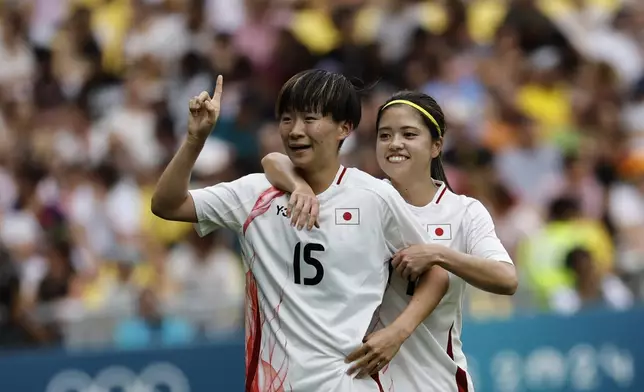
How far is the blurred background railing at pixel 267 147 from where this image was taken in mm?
10547

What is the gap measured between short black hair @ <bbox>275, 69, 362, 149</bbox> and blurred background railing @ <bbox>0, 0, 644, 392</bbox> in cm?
429

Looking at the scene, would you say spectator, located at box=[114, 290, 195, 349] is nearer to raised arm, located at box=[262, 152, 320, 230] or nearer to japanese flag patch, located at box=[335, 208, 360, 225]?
raised arm, located at box=[262, 152, 320, 230]

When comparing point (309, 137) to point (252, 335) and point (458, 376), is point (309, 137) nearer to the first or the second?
point (252, 335)

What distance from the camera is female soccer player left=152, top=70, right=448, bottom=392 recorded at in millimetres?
5492

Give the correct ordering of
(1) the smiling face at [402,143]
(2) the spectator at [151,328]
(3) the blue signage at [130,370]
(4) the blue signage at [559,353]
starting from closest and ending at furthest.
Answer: (1) the smiling face at [402,143], (3) the blue signage at [130,370], (2) the spectator at [151,328], (4) the blue signage at [559,353]

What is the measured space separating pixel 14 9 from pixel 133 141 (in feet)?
8.98

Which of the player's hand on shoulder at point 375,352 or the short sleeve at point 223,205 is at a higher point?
the short sleeve at point 223,205

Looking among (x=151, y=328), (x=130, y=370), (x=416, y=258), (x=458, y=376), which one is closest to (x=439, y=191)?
(x=416, y=258)

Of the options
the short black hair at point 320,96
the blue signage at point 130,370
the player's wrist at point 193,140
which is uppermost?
the short black hair at point 320,96

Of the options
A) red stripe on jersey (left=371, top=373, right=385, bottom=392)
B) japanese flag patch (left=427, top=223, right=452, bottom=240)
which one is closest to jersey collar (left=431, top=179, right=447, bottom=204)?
japanese flag patch (left=427, top=223, right=452, bottom=240)

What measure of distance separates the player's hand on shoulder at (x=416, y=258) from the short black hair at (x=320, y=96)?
0.59 meters

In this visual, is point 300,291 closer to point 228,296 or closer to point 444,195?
point 444,195

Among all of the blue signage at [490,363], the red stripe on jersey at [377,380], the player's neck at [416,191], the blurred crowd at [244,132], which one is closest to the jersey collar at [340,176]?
the player's neck at [416,191]

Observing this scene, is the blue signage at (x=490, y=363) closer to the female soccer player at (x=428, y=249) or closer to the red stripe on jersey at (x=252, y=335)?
the female soccer player at (x=428, y=249)
